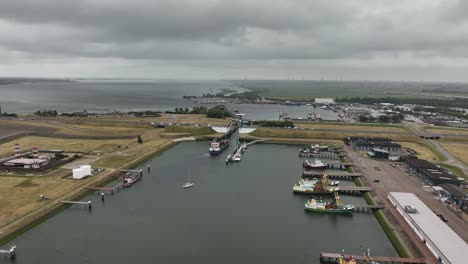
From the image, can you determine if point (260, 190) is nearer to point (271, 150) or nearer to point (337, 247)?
point (337, 247)

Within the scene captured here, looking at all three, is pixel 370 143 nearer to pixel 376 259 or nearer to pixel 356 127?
pixel 356 127

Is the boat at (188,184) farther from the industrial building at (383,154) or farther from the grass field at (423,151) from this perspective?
the grass field at (423,151)

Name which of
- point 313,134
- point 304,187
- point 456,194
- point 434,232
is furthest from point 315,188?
point 313,134

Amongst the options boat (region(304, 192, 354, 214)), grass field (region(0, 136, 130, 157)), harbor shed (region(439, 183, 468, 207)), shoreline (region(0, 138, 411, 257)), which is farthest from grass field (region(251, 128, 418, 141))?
boat (region(304, 192, 354, 214))

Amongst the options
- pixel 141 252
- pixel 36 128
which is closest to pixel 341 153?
pixel 141 252

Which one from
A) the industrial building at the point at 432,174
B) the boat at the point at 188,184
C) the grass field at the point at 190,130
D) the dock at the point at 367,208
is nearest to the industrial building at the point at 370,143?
the industrial building at the point at 432,174
